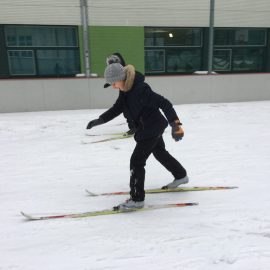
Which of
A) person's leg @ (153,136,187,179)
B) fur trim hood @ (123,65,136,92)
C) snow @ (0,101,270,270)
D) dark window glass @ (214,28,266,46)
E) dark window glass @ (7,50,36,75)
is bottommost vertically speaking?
snow @ (0,101,270,270)

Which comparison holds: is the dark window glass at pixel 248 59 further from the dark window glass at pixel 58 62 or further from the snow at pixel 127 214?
the snow at pixel 127 214

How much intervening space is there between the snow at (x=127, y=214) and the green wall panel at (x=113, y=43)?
24.7ft

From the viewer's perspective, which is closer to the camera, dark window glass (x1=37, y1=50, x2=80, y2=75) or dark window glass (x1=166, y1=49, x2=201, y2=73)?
dark window glass (x1=37, y1=50, x2=80, y2=75)

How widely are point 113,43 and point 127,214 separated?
11.4 meters

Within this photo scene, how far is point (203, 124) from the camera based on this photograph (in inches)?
305

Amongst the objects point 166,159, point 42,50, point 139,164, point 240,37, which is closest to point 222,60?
point 240,37

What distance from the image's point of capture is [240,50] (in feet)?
52.3

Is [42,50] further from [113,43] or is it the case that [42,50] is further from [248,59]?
[248,59]

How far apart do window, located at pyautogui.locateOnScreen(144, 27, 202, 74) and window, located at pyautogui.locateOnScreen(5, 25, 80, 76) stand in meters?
3.30

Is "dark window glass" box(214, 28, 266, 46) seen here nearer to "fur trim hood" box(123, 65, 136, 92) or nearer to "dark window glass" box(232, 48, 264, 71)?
"dark window glass" box(232, 48, 264, 71)

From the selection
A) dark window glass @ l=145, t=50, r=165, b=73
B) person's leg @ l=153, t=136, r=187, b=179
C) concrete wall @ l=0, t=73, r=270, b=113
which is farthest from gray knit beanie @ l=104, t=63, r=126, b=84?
dark window glass @ l=145, t=50, r=165, b=73

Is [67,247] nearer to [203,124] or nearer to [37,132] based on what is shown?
[37,132]

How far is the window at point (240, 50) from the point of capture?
50.3ft

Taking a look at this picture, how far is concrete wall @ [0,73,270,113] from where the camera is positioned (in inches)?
381
